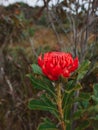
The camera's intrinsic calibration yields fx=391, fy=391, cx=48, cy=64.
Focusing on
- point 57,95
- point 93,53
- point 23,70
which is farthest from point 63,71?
point 23,70

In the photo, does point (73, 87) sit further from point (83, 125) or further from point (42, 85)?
point (83, 125)

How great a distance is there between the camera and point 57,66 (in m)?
1.55

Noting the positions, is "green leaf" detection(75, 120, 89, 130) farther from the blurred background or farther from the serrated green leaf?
the blurred background

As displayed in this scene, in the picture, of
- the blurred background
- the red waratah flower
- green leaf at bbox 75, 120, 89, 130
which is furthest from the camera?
the blurred background

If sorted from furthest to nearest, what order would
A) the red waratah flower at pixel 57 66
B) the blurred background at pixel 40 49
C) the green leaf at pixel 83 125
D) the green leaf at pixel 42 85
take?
1. the blurred background at pixel 40 49
2. the green leaf at pixel 83 125
3. the green leaf at pixel 42 85
4. the red waratah flower at pixel 57 66

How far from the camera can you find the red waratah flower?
1553 mm

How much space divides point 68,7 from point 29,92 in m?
1.00

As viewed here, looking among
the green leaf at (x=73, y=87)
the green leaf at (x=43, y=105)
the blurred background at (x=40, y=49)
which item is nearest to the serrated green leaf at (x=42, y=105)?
the green leaf at (x=43, y=105)

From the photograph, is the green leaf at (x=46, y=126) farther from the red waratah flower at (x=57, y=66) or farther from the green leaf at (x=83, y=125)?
the red waratah flower at (x=57, y=66)

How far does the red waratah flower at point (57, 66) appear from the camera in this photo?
5.09ft

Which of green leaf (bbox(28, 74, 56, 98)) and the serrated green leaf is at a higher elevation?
green leaf (bbox(28, 74, 56, 98))

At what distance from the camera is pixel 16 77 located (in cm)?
408

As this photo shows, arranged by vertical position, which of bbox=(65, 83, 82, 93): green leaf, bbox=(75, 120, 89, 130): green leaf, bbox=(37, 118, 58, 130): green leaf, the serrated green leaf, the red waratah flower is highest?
the red waratah flower

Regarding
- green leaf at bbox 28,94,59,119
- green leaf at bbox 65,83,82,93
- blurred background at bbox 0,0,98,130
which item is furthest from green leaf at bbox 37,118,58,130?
blurred background at bbox 0,0,98,130
